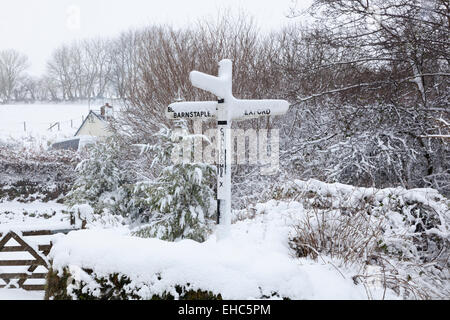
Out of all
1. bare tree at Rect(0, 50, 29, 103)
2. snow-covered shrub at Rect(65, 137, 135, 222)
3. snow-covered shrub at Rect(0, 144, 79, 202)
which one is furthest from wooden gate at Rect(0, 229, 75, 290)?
bare tree at Rect(0, 50, 29, 103)

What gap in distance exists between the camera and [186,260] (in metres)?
2.23

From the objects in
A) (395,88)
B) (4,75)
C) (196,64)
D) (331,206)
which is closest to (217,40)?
(196,64)

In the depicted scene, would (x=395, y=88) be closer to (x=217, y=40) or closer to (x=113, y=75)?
(x=217, y=40)

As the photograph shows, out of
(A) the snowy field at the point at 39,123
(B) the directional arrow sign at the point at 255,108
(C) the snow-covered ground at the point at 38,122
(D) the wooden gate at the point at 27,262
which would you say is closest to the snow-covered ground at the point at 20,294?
(D) the wooden gate at the point at 27,262

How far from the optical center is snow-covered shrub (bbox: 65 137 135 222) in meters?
10.0

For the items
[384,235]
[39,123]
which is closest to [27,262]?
[384,235]

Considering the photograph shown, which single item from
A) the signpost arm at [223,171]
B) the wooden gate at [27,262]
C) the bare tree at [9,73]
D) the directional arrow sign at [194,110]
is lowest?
the wooden gate at [27,262]

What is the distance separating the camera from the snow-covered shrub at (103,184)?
10039 millimetres

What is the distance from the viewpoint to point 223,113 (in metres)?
3.21

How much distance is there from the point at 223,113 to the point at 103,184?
28.0 feet

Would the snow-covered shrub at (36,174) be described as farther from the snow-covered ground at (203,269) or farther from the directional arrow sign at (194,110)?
the snow-covered ground at (203,269)

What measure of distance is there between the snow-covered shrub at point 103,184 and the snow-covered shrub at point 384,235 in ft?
24.1

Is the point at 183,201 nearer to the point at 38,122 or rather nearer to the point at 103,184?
the point at 103,184

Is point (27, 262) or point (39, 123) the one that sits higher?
point (39, 123)
